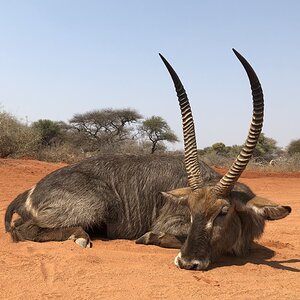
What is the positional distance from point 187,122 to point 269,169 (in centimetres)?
2166

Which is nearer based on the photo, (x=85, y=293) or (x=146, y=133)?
(x=85, y=293)

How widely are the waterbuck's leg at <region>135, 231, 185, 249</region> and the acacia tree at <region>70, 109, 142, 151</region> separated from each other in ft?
91.1

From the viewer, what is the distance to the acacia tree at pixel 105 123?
3441cm

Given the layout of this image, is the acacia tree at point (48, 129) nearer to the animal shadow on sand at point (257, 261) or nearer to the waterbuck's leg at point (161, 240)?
the waterbuck's leg at point (161, 240)

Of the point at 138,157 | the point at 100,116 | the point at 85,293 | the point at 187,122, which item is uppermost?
the point at 100,116

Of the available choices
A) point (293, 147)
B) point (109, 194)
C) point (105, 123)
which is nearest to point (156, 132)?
point (105, 123)

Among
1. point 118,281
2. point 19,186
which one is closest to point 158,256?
point 118,281

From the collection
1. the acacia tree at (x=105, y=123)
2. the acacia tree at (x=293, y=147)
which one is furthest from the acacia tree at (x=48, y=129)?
the acacia tree at (x=293, y=147)

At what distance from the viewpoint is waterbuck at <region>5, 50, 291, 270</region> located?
4852mm

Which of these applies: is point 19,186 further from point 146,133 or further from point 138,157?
point 146,133

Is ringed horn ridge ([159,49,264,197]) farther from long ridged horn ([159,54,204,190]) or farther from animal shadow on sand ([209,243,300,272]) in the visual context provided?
animal shadow on sand ([209,243,300,272])

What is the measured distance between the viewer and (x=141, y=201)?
6516 mm

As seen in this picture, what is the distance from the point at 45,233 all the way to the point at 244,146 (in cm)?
282

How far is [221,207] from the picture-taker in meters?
4.92
